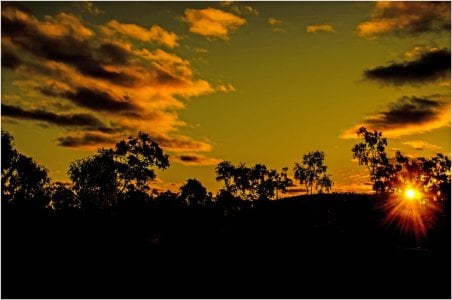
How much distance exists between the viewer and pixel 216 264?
2720 centimetres

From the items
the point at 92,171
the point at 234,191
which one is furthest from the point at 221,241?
the point at 234,191

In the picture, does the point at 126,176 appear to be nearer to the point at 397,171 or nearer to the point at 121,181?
the point at 121,181

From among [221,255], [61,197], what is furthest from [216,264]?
[61,197]

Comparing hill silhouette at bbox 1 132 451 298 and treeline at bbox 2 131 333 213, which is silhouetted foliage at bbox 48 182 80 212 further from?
hill silhouette at bbox 1 132 451 298

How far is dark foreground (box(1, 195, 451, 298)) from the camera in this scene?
78.3 feet

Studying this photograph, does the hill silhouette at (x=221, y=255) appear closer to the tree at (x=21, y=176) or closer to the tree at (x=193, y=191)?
the tree at (x=21, y=176)

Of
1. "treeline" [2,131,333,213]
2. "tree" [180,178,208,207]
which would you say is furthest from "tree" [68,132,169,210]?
"tree" [180,178,208,207]

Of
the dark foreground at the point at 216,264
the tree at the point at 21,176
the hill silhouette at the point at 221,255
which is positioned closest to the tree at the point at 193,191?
the tree at the point at 21,176

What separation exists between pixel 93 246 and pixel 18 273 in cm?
549

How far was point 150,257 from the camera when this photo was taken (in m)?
28.7

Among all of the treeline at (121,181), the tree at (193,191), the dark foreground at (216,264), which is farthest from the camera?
the tree at (193,191)

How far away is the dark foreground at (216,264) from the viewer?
23875mm

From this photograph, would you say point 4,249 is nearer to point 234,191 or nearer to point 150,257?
point 150,257

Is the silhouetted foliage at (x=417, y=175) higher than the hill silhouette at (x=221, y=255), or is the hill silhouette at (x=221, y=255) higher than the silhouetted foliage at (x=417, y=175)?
the silhouetted foliage at (x=417, y=175)
